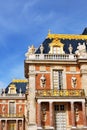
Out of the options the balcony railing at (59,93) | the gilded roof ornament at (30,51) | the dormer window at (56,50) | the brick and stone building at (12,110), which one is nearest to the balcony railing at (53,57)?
the gilded roof ornament at (30,51)

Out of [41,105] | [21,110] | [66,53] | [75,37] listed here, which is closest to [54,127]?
[41,105]

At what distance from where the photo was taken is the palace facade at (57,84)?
33781 mm

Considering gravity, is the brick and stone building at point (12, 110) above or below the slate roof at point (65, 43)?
below

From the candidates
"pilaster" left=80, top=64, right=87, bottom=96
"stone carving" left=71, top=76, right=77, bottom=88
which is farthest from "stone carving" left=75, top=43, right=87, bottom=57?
"stone carving" left=71, top=76, right=77, bottom=88

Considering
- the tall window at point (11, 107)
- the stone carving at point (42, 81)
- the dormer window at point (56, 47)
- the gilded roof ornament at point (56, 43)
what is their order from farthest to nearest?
the tall window at point (11, 107) < the gilded roof ornament at point (56, 43) < the dormer window at point (56, 47) < the stone carving at point (42, 81)

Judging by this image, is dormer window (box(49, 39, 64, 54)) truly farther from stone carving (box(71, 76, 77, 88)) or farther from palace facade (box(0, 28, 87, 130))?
stone carving (box(71, 76, 77, 88))

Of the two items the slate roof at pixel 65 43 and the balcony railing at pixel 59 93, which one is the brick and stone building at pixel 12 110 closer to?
the slate roof at pixel 65 43

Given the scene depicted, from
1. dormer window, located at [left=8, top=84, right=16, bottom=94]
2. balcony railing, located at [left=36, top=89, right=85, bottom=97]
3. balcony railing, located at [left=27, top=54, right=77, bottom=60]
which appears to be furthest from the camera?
dormer window, located at [left=8, top=84, right=16, bottom=94]

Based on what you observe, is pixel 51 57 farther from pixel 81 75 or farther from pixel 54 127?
Result: pixel 54 127

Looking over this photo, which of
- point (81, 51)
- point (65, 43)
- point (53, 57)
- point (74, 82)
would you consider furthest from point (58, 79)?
point (65, 43)

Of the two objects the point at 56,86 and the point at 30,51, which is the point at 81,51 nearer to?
the point at 56,86

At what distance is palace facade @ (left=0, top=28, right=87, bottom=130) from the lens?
33.8m

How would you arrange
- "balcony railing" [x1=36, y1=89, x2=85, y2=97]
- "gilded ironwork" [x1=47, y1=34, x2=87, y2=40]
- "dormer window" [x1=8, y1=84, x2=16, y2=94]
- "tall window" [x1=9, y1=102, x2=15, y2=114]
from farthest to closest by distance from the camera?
Result: "dormer window" [x1=8, y1=84, x2=16, y2=94] → "tall window" [x1=9, y1=102, x2=15, y2=114] → "gilded ironwork" [x1=47, y1=34, x2=87, y2=40] → "balcony railing" [x1=36, y1=89, x2=85, y2=97]

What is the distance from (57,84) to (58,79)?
58cm
